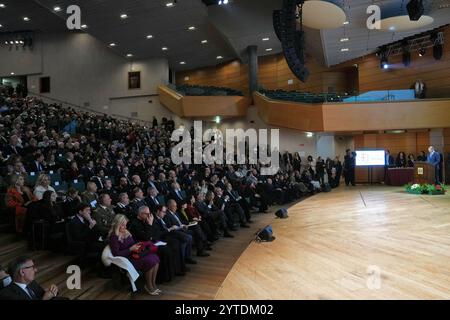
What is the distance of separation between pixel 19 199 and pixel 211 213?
291cm

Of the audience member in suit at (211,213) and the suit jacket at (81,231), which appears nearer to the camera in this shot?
the suit jacket at (81,231)

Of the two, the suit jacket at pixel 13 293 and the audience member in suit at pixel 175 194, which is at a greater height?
the audience member in suit at pixel 175 194

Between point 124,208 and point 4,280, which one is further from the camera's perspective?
point 124,208

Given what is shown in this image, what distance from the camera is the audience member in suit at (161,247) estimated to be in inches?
158

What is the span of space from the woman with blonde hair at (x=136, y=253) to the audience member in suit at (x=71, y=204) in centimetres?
130

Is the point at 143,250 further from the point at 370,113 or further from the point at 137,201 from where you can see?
the point at 370,113

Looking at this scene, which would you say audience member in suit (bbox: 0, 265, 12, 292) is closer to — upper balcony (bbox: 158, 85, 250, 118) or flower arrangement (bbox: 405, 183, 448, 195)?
flower arrangement (bbox: 405, 183, 448, 195)

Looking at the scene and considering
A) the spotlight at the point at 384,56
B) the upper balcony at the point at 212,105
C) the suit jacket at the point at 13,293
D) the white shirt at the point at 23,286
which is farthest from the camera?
the upper balcony at the point at 212,105

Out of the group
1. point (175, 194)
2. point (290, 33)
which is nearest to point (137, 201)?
point (175, 194)

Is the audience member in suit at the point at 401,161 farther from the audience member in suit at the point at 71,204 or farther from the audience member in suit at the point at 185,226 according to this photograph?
the audience member in suit at the point at 71,204

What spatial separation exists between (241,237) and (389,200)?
4.97m

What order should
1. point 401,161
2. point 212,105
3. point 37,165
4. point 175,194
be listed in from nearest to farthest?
point 175,194, point 37,165, point 401,161, point 212,105

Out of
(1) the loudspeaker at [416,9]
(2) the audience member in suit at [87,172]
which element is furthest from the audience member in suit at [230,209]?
(1) the loudspeaker at [416,9]

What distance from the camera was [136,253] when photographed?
3688mm
